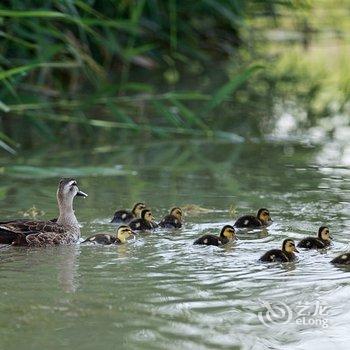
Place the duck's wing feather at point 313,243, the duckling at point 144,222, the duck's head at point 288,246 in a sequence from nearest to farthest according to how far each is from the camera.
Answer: the duck's head at point 288,246 → the duck's wing feather at point 313,243 → the duckling at point 144,222

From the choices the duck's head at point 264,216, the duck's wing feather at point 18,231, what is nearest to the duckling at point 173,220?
the duck's head at point 264,216

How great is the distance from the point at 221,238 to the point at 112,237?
23.6 inches

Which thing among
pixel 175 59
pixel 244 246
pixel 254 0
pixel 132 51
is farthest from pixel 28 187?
pixel 175 59

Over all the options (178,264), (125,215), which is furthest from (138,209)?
(178,264)

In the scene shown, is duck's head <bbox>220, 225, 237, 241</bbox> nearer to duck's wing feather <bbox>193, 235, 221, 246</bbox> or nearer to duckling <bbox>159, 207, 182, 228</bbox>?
duck's wing feather <bbox>193, 235, 221, 246</bbox>

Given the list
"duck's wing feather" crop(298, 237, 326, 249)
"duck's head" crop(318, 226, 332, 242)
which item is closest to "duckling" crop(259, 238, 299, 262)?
"duck's wing feather" crop(298, 237, 326, 249)

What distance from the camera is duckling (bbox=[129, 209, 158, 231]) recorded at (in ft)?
23.6

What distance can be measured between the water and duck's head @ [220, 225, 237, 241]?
63mm

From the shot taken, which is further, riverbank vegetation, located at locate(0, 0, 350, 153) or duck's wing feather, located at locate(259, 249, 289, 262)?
riverbank vegetation, located at locate(0, 0, 350, 153)

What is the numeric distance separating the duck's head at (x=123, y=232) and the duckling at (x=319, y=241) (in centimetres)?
94

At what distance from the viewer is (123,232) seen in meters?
6.97

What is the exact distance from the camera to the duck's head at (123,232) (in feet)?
22.8

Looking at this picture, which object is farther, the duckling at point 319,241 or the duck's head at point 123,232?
the duck's head at point 123,232

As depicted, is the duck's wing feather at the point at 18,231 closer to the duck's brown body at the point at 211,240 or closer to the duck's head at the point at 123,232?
the duck's head at the point at 123,232
